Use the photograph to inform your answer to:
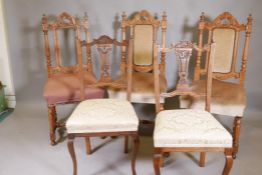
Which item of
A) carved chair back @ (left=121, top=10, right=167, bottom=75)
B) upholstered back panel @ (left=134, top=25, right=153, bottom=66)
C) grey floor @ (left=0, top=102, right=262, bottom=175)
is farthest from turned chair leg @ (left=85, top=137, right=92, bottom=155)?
upholstered back panel @ (left=134, top=25, right=153, bottom=66)

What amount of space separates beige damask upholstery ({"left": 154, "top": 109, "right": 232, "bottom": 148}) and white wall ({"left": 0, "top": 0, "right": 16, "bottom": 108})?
2.00m

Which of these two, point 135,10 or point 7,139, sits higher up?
point 135,10

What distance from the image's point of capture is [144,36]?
2748mm

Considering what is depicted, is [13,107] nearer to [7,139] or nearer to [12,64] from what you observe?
[12,64]

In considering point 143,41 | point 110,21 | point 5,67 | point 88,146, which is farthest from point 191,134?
point 5,67

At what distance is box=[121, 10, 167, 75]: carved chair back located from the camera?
2.73 m

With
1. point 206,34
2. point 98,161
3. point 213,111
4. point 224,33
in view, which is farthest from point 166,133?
point 206,34

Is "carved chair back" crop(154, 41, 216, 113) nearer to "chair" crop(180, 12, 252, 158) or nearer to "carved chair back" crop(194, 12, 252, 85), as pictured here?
"chair" crop(180, 12, 252, 158)

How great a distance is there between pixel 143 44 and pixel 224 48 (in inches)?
27.6

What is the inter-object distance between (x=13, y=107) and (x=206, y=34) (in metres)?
2.18

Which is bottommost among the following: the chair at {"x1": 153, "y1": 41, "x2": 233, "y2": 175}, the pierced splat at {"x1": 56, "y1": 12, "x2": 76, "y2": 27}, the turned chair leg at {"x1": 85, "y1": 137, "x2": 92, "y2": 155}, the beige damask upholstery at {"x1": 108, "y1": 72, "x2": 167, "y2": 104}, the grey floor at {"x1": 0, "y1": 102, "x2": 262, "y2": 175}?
the grey floor at {"x1": 0, "y1": 102, "x2": 262, "y2": 175}

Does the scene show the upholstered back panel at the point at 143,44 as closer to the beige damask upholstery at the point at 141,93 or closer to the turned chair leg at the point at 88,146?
the beige damask upholstery at the point at 141,93

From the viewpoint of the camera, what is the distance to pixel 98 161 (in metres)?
2.42

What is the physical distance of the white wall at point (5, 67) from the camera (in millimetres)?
3098
